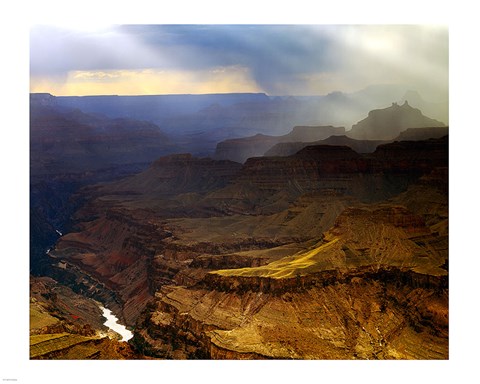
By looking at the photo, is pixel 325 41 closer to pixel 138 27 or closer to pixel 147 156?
pixel 138 27

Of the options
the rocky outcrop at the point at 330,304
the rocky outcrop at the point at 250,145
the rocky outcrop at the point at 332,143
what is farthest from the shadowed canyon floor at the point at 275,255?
the rocky outcrop at the point at 250,145

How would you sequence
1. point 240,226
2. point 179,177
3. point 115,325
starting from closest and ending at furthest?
point 115,325 < point 240,226 < point 179,177

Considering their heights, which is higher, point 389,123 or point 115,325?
point 389,123

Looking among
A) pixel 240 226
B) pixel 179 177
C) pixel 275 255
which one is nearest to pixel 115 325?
pixel 275 255

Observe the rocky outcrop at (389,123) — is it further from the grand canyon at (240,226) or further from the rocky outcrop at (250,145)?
the rocky outcrop at (250,145)

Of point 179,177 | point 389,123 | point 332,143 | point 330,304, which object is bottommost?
point 330,304

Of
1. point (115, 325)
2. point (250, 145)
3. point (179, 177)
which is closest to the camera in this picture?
point (115, 325)

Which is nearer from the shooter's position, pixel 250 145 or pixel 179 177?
pixel 179 177

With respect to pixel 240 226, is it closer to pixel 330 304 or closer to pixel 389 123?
pixel 389 123

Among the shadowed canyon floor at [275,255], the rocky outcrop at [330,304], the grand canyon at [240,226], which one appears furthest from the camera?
the grand canyon at [240,226]
